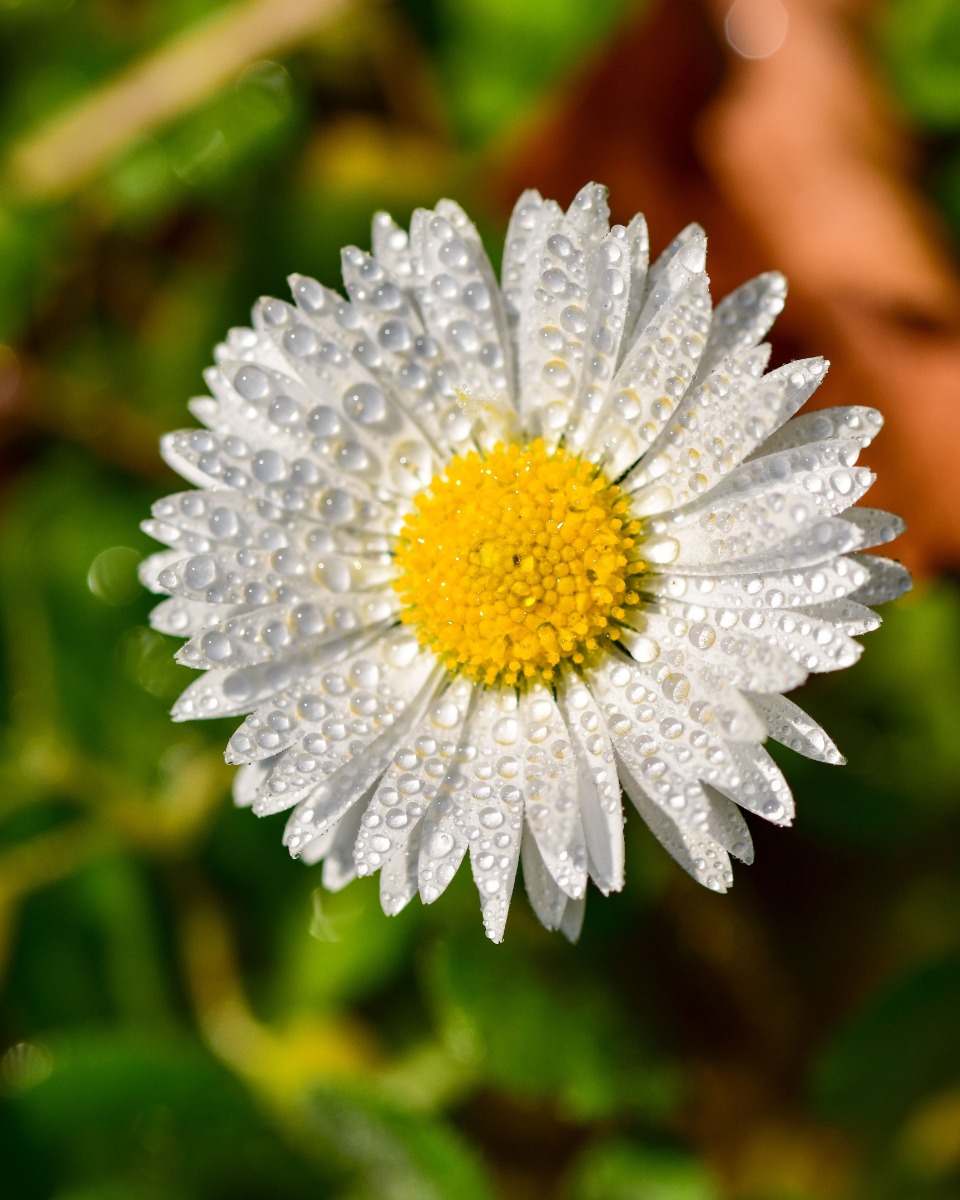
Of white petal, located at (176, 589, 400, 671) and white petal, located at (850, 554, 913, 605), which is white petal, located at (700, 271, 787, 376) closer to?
white petal, located at (850, 554, 913, 605)

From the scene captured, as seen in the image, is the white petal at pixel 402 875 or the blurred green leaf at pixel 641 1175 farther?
the blurred green leaf at pixel 641 1175

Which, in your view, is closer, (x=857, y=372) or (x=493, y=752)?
(x=493, y=752)

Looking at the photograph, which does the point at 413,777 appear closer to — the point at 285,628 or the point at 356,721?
the point at 356,721

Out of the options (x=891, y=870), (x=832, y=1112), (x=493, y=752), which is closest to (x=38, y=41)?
(x=493, y=752)

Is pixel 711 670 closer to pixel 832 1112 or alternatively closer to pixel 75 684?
pixel 832 1112

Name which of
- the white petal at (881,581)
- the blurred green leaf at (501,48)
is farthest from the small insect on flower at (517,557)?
the blurred green leaf at (501,48)

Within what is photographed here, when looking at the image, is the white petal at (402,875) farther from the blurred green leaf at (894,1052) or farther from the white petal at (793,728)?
the blurred green leaf at (894,1052)

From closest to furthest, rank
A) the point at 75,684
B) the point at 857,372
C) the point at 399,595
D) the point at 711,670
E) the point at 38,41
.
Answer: the point at 711,670 → the point at 399,595 → the point at 857,372 → the point at 75,684 → the point at 38,41

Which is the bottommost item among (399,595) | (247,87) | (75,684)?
(399,595)
